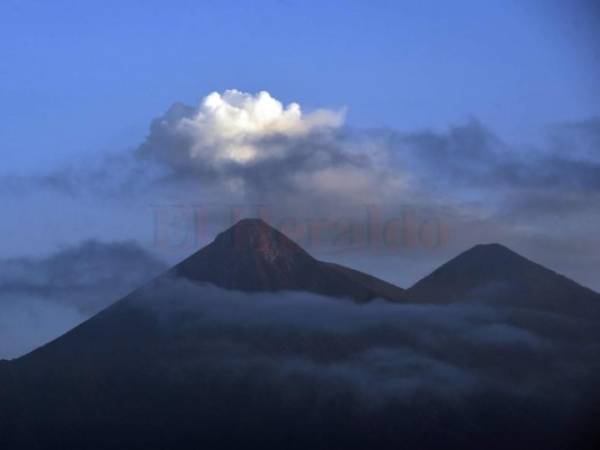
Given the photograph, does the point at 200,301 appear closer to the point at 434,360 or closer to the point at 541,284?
the point at 434,360

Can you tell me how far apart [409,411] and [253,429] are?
11.8 metres

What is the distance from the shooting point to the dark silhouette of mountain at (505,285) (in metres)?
94.1

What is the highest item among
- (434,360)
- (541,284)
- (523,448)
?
(541,284)

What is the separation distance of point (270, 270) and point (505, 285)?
1918cm

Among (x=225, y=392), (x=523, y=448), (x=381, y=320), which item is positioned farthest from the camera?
(x=381, y=320)

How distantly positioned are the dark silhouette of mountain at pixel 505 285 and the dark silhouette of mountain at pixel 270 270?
4118 millimetres

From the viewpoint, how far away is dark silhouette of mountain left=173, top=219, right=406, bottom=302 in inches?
3762

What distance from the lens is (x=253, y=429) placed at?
81.2 m

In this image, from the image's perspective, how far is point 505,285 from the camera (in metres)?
96.8

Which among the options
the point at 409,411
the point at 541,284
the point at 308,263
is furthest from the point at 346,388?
Result: the point at 541,284

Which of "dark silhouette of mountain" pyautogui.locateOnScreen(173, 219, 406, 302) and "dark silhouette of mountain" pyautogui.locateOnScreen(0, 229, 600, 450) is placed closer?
"dark silhouette of mountain" pyautogui.locateOnScreen(0, 229, 600, 450)

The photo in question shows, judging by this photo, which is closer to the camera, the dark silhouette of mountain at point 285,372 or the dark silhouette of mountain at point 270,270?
the dark silhouette of mountain at point 285,372

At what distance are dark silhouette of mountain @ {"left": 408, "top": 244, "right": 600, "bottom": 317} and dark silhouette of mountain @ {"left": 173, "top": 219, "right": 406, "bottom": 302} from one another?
13.5 ft

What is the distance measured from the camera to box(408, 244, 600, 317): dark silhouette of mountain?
309 feet
